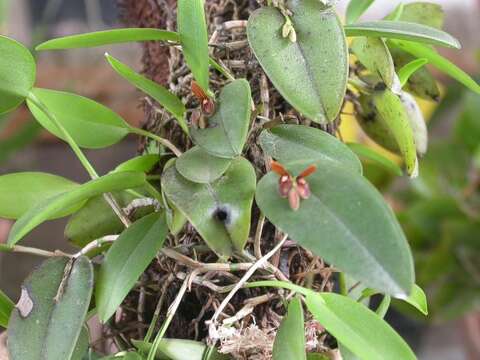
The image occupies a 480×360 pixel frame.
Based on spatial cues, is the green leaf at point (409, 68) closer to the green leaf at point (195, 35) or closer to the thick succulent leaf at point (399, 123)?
the thick succulent leaf at point (399, 123)

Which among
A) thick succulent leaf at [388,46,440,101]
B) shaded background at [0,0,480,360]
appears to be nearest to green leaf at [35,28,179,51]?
thick succulent leaf at [388,46,440,101]

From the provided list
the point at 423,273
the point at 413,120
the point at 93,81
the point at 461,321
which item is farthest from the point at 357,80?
the point at 93,81

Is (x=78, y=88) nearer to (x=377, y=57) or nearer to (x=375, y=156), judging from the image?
(x=375, y=156)

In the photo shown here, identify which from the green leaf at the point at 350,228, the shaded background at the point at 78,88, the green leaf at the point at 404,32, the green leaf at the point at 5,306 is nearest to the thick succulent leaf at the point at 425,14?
the green leaf at the point at 404,32

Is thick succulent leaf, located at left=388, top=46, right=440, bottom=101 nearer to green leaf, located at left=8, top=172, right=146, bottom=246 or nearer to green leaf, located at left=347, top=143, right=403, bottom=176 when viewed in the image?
green leaf, located at left=347, top=143, right=403, bottom=176

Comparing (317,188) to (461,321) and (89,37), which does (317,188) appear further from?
(461,321)
